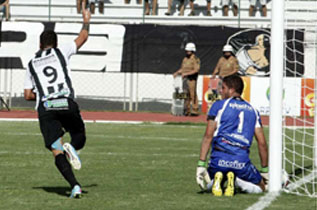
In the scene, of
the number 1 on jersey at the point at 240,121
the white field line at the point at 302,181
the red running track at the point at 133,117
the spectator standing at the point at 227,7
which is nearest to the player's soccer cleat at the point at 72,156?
the number 1 on jersey at the point at 240,121

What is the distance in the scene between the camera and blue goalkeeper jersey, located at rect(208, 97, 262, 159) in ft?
29.7

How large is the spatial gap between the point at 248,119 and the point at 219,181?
2.51 ft

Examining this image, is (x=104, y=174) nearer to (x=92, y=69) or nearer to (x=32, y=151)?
(x=32, y=151)

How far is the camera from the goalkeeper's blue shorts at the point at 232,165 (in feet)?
29.7

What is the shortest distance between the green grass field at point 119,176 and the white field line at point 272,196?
8 cm

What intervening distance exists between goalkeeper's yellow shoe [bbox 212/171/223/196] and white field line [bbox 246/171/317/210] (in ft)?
1.54

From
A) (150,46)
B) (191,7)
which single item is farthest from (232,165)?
(191,7)

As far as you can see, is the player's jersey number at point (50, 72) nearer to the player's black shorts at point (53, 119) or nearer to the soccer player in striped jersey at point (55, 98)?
the soccer player in striped jersey at point (55, 98)

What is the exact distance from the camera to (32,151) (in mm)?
13844

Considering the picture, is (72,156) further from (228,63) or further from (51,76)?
(228,63)

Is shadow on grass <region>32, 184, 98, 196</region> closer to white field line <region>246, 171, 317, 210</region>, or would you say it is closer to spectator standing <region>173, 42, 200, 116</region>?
white field line <region>246, 171, 317, 210</region>

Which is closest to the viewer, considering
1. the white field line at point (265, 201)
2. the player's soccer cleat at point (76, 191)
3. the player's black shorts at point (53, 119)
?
the white field line at point (265, 201)

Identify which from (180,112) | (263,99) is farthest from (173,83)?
(263,99)

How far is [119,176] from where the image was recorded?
421 inches
